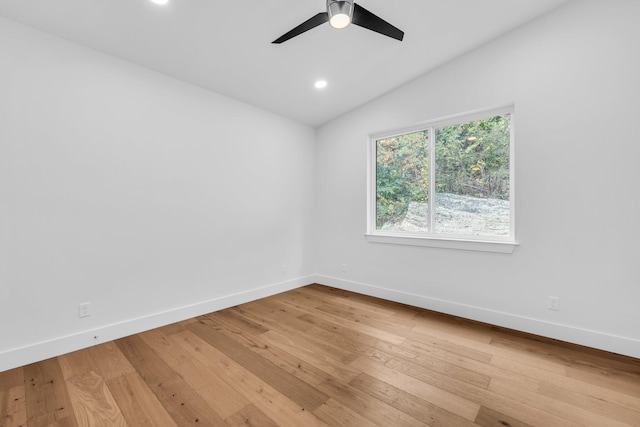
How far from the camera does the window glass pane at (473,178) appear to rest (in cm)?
298

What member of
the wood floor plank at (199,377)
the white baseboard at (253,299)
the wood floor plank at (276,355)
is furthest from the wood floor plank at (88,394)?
the wood floor plank at (276,355)

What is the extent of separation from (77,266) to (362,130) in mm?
3488

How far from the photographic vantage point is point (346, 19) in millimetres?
1787

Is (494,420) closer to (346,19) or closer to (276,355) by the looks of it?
(276,355)

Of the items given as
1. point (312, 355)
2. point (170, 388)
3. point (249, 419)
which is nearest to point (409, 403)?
point (312, 355)

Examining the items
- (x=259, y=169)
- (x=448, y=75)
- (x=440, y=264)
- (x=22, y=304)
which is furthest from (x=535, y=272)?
(x=22, y=304)

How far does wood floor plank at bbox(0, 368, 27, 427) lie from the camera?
5.13 feet

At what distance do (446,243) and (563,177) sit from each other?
1.21m

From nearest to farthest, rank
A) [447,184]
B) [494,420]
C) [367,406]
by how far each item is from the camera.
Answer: [494,420]
[367,406]
[447,184]

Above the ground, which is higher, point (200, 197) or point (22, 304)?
point (200, 197)

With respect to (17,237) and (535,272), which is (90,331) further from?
(535,272)

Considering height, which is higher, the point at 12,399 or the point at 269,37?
the point at 269,37

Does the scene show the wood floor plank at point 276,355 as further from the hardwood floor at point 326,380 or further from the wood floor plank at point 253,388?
the wood floor plank at point 253,388

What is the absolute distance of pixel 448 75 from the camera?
10.5 feet
